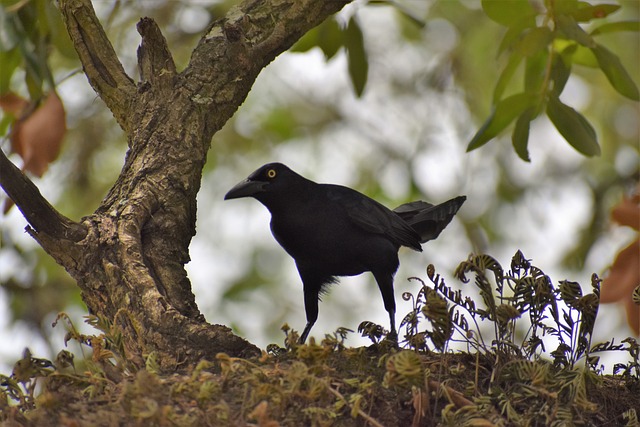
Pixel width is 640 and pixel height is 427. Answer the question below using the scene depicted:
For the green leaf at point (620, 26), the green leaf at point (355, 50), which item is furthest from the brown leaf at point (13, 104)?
the green leaf at point (620, 26)

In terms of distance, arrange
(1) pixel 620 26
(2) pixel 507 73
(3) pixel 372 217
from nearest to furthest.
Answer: (1) pixel 620 26 < (2) pixel 507 73 < (3) pixel 372 217

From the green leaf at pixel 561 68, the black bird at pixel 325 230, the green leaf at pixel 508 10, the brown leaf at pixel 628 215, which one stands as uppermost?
the green leaf at pixel 508 10

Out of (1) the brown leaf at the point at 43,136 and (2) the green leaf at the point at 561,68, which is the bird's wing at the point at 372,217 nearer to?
(2) the green leaf at the point at 561,68

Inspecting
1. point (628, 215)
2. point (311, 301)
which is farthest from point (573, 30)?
point (311, 301)

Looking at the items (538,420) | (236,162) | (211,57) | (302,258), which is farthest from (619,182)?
(538,420)

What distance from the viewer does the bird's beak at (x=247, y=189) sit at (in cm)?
466

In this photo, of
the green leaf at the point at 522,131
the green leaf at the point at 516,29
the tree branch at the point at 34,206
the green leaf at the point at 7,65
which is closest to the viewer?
the tree branch at the point at 34,206

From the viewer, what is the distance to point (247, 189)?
4715 millimetres

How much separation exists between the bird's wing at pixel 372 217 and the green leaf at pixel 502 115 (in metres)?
1.03

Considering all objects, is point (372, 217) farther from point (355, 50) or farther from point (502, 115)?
point (502, 115)

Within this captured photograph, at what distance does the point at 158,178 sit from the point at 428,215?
2.01 m

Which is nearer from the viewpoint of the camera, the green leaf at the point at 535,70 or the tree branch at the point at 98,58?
the tree branch at the point at 98,58

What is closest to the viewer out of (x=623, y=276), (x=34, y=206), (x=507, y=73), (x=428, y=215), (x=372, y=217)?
(x=34, y=206)

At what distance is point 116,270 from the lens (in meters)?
3.23
